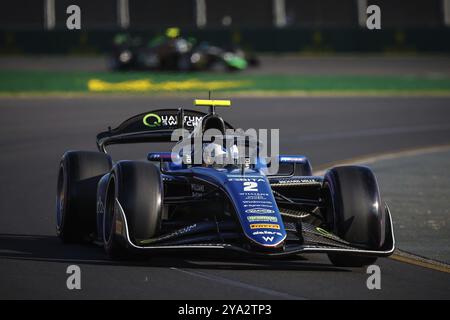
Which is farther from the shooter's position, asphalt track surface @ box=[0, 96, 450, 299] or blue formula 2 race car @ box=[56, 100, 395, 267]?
blue formula 2 race car @ box=[56, 100, 395, 267]

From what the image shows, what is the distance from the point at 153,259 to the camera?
366 inches

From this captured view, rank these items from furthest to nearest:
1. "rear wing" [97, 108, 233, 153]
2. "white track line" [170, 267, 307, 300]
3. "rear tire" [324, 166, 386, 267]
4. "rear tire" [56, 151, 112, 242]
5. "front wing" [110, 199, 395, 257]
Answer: "rear wing" [97, 108, 233, 153], "rear tire" [56, 151, 112, 242], "rear tire" [324, 166, 386, 267], "front wing" [110, 199, 395, 257], "white track line" [170, 267, 307, 300]

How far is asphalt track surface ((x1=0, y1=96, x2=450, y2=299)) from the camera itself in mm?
8133

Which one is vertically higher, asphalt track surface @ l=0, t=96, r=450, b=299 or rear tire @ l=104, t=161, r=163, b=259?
rear tire @ l=104, t=161, r=163, b=259

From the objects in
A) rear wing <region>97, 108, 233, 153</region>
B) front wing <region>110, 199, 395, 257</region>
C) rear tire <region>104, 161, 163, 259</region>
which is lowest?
front wing <region>110, 199, 395, 257</region>

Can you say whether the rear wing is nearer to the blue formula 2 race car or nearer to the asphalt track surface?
the blue formula 2 race car

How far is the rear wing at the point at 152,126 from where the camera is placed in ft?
36.6

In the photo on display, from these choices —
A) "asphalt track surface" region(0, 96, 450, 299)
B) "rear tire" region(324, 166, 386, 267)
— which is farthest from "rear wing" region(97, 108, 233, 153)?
"rear tire" region(324, 166, 386, 267)

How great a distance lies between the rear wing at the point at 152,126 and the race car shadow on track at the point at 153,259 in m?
1.52

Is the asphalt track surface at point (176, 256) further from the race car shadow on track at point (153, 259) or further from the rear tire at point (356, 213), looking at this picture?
the rear tire at point (356, 213)

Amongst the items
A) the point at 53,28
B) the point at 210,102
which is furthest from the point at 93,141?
the point at 53,28

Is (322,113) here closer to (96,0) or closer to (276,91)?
(276,91)

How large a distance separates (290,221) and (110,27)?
136ft

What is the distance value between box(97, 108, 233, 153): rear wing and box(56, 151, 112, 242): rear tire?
3.09 feet
